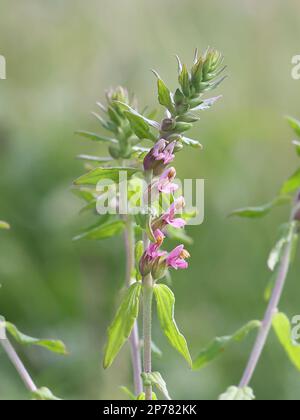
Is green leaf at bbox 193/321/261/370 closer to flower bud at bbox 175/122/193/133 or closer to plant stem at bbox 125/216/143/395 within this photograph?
plant stem at bbox 125/216/143/395

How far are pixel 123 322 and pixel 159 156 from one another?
223mm

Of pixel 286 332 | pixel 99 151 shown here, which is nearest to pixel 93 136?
pixel 286 332

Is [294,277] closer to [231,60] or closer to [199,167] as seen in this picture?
[199,167]

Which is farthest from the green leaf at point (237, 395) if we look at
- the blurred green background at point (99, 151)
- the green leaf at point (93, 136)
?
the blurred green background at point (99, 151)

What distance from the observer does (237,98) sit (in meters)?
3.19

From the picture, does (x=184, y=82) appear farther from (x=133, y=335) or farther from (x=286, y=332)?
(x=286, y=332)

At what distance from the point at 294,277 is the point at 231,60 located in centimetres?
97

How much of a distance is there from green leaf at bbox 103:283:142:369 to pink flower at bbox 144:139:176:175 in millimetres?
157

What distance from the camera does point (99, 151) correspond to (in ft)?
9.04

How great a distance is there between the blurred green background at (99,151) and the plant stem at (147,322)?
95 cm

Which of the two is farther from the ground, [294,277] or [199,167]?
[199,167]

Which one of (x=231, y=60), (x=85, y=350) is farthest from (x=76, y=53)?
(x=85, y=350)
